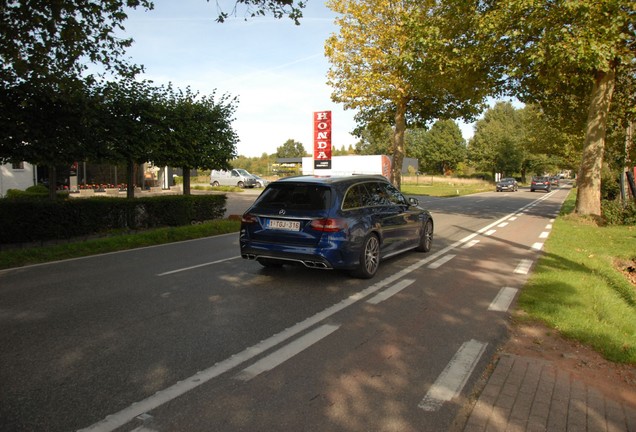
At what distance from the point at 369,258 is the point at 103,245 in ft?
20.5

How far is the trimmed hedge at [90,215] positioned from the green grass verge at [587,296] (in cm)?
958

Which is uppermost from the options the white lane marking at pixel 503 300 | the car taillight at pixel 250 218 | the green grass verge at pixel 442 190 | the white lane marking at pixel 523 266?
the green grass verge at pixel 442 190

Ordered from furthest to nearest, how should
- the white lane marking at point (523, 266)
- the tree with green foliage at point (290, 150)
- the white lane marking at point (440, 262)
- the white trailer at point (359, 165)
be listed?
the tree with green foliage at point (290, 150)
the white trailer at point (359, 165)
the white lane marking at point (440, 262)
the white lane marking at point (523, 266)

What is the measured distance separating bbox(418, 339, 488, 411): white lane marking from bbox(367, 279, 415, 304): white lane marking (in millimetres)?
1599

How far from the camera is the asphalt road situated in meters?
3.03

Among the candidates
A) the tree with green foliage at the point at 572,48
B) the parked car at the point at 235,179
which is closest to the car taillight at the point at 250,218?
the tree with green foliage at the point at 572,48

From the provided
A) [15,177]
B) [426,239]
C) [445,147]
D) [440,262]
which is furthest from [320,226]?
[445,147]

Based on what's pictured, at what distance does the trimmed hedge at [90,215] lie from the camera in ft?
31.0

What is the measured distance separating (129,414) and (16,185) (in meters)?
26.0

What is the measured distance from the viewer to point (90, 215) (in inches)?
432

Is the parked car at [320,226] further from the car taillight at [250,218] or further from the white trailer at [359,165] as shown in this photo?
the white trailer at [359,165]

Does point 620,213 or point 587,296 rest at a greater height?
point 620,213

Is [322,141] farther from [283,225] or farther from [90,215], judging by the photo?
[283,225]

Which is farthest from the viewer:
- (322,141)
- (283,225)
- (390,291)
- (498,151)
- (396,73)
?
(498,151)
